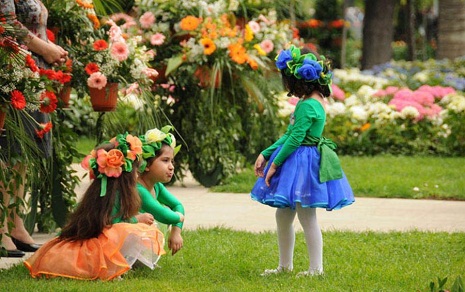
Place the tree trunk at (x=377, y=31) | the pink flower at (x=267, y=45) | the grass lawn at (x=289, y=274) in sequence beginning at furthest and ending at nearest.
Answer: the tree trunk at (x=377, y=31)
the pink flower at (x=267, y=45)
the grass lawn at (x=289, y=274)

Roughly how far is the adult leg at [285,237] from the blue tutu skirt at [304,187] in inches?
5.8

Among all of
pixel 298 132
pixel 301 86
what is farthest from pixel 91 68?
pixel 298 132

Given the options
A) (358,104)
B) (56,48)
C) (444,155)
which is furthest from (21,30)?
(358,104)

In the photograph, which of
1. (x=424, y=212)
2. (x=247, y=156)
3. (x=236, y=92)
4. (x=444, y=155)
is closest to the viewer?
(x=424, y=212)

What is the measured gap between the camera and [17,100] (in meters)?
4.79

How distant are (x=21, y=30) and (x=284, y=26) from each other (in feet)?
17.7

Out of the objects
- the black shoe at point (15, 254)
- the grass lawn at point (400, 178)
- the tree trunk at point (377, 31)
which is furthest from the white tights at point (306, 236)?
the tree trunk at point (377, 31)

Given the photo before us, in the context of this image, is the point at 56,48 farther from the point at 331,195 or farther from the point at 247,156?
the point at 247,156

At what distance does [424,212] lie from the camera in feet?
25.4

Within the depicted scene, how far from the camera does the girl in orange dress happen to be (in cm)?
507

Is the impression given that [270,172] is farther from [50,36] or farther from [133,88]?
[50,36]

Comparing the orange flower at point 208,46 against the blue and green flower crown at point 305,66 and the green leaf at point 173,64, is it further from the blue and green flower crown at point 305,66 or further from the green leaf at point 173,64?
the blue and green flower crown at point 305,66

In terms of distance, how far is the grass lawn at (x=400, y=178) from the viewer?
8594mm

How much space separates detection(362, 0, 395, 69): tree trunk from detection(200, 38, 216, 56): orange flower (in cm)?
1219
